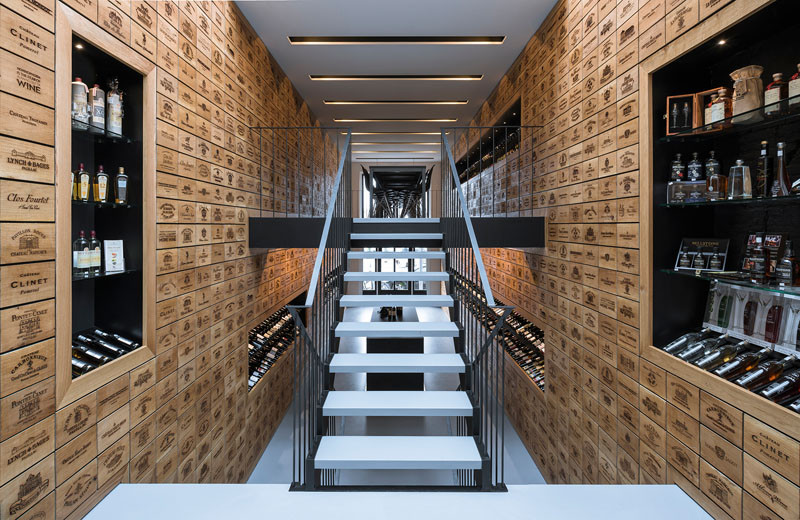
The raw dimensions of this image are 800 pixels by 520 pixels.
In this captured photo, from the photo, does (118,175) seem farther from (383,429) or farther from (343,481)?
(383,429)

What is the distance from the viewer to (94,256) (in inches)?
78.1

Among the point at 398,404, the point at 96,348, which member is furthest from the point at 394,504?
the point at 96,348

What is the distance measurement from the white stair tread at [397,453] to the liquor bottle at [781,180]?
5.68 feet

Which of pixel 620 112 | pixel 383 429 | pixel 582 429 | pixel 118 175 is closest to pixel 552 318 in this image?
pixel 582 429

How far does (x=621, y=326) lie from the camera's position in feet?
8.12

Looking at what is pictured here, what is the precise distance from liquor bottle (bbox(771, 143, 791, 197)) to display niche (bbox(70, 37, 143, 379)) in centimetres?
299

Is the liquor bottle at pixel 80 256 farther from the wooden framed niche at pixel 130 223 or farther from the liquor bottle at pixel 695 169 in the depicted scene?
the liquor bottle at pixel 695 169

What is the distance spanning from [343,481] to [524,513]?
10.7 ft

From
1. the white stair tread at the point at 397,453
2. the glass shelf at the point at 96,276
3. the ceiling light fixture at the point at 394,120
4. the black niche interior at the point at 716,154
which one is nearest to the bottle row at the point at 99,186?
the glass shelf at the point at 96,276

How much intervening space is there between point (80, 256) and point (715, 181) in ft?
9.95

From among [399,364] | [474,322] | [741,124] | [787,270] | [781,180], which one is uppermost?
[741,124]

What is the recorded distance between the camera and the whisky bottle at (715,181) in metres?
1.94

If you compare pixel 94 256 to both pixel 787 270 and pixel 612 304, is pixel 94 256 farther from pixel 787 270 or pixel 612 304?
pixel 787 270

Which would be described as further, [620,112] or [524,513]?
[620,112]
